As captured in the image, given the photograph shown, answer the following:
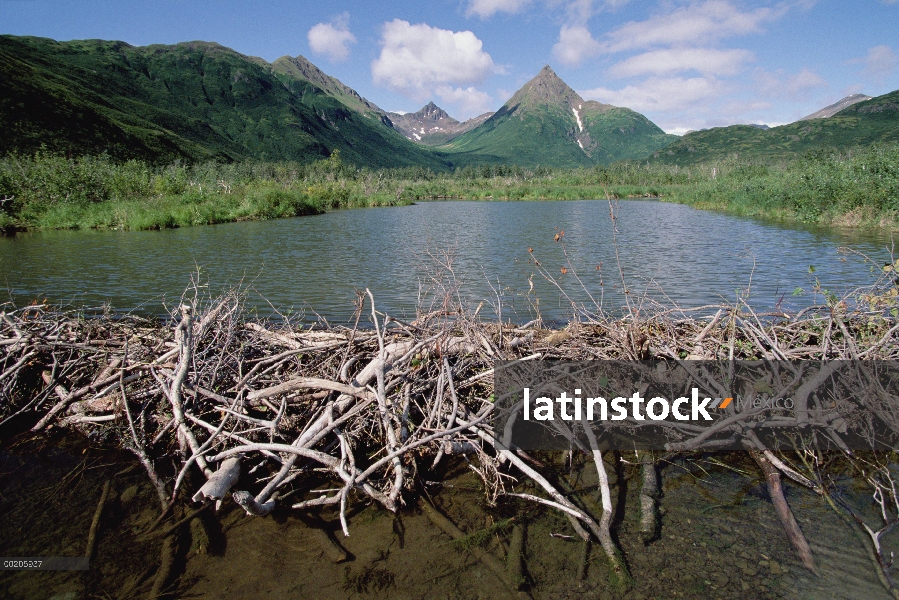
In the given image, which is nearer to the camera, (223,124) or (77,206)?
(77,206)

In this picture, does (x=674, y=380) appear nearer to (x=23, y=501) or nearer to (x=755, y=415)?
(x=755, y=415)

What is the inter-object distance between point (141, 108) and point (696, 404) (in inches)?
6196

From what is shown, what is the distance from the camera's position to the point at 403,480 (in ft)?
12.9

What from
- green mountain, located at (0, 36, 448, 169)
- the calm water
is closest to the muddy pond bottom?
the calm water

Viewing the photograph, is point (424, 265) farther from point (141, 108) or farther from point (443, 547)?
point (141, 108)

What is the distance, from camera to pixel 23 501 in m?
4.12

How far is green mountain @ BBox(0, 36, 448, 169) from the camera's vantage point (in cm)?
7538

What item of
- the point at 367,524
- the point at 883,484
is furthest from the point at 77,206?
the point at 883,484

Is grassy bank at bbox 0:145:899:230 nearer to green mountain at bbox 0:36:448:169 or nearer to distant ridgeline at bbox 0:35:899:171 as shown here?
green mountain at bbox 0:36:448:169

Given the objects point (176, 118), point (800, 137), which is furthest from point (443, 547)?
point (800, 137)

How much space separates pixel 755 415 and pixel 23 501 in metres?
6.36

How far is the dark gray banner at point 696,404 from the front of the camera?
4.38 metres

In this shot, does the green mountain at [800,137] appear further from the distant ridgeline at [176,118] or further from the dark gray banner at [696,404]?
the dark gray banner at [696,404]

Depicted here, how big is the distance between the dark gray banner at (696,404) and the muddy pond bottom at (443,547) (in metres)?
0.50
